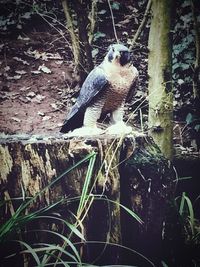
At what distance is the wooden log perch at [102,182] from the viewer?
1053 millimetres

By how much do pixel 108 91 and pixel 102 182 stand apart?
0.34 metres

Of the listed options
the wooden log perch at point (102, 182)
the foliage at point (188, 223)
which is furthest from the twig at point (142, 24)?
the foliage at point (188, 223)

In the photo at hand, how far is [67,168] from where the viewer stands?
3.53 ft

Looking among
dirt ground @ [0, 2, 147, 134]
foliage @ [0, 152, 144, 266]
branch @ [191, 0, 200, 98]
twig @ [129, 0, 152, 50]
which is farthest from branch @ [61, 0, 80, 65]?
foliage @ [0, 152, 144, 266]

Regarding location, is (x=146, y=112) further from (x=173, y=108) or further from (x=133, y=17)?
(x=133, y=17)

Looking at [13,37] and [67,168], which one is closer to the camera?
[67,168]

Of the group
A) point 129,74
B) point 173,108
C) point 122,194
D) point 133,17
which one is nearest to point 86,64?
point 133,17

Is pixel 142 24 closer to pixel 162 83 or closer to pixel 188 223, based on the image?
pixel 162 83

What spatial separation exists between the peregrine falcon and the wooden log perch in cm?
12

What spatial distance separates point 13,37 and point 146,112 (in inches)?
31.0

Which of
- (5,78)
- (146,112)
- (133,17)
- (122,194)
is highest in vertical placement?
(133,17)

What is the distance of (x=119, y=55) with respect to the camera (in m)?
1.25

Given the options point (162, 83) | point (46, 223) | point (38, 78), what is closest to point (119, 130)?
point (46, 223)

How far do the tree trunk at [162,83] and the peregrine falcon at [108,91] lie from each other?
0.32m
